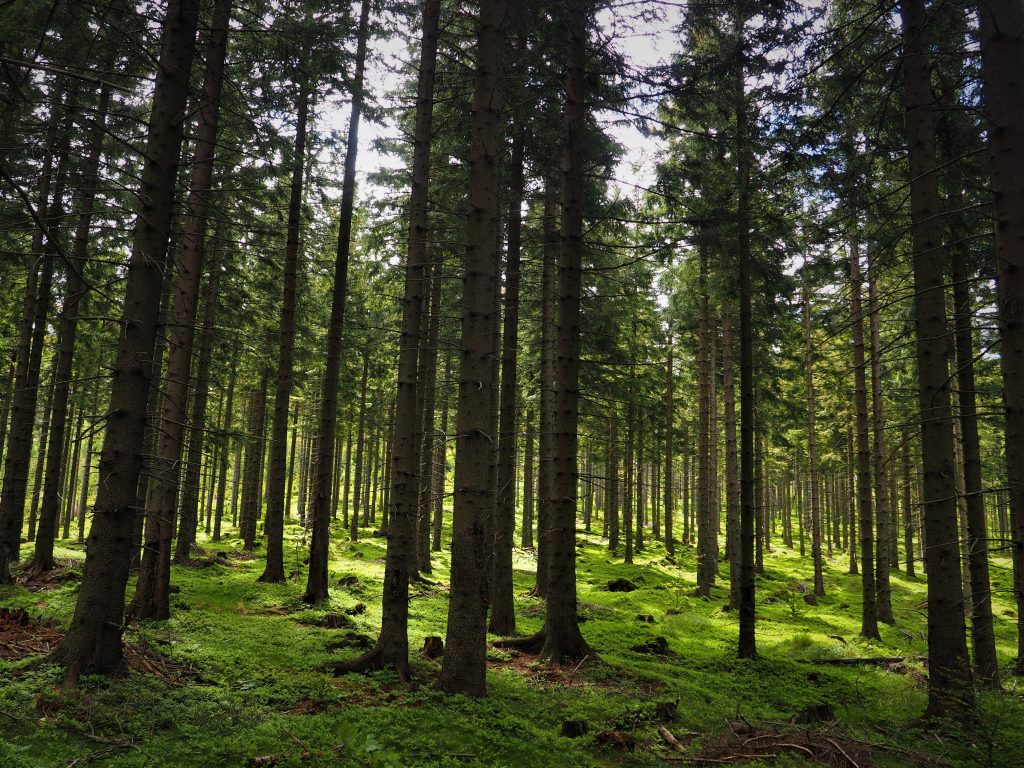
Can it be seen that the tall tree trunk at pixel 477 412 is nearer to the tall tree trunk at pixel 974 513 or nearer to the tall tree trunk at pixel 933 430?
the tall tree trunk at pixel 933 430

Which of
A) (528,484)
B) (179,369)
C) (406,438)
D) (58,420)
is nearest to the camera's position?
(406,438)

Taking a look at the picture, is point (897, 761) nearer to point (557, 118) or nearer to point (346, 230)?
point (557, 118)

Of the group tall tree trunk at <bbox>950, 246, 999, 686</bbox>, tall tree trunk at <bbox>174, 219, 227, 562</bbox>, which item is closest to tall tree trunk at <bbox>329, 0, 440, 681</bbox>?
tall tree trunk at <bbox>174, 219, 227, 562</bbox>

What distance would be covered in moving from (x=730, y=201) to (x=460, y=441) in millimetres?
9633

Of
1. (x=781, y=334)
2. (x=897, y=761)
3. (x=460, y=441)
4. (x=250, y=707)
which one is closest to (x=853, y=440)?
(x=781, y=334)

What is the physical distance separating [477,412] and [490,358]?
0.86 m

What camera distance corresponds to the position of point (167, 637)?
9.02 m

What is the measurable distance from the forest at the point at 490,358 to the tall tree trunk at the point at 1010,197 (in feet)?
0.09

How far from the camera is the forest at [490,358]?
621 centimetres

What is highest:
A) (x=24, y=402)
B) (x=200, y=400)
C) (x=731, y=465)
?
(x=200, y=400)

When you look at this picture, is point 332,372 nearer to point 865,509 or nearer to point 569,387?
point 569,387

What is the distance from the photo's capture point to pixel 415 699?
712 cm

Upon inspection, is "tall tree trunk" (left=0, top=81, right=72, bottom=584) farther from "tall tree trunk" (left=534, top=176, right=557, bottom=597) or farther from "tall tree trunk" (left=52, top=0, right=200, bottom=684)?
"tall tree trunk" (left=534, top=176, right=557, bottom=597)

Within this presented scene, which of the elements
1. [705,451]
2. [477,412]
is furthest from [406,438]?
[705,451]
